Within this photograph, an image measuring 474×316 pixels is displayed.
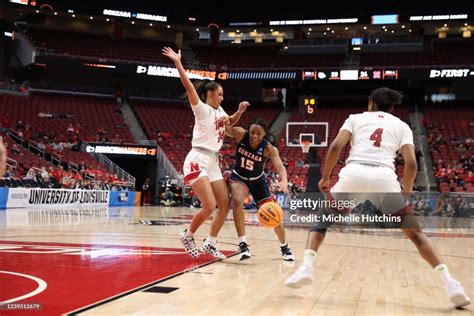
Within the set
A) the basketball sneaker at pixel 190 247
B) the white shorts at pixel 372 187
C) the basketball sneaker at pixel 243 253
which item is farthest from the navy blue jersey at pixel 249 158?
the white shorts at pixel 372 187

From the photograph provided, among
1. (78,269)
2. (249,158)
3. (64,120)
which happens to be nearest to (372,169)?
(249,158)

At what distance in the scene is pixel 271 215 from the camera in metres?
6.82

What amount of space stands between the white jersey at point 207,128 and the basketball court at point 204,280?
146 centimetres

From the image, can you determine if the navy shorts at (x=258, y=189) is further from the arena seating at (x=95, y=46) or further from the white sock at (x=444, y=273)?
the arena seating at (x=95, y=46)

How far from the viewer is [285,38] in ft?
146

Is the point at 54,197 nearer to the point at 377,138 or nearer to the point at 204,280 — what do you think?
the point at 204,280

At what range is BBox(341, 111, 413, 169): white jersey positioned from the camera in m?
4.53

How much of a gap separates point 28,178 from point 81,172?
579 cm

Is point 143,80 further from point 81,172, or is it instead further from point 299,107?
point 81,172

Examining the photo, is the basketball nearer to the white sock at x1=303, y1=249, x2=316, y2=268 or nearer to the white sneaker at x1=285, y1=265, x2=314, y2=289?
the white sock at x1=303, y1=249, x2=316, y2=268

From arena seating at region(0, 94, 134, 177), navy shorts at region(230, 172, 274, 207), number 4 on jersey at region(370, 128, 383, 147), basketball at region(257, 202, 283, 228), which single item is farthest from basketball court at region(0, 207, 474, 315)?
arena seating at region(0, 94, 134, 177)

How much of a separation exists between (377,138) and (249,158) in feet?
9.51

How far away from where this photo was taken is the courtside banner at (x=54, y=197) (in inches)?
788

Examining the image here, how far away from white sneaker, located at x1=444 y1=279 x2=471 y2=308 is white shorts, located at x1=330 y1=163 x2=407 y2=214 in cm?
72
